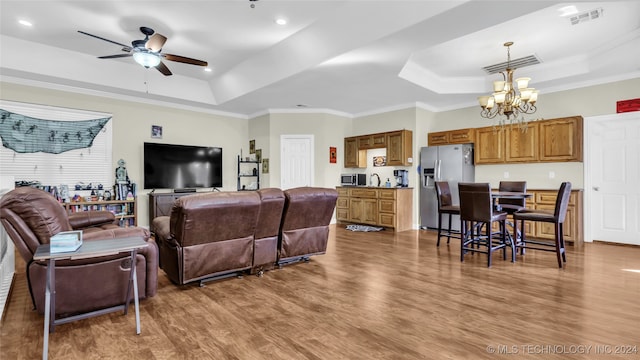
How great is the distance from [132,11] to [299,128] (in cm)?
407

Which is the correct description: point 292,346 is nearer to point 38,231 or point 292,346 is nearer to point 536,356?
point 536,356

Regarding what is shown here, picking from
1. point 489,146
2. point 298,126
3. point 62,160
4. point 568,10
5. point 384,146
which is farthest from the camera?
point 298,126

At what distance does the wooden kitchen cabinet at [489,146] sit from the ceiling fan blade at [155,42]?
5.61 m

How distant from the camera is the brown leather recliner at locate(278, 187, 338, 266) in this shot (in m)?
3.58

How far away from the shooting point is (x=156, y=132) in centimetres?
653

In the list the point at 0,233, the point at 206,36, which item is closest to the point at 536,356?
the point at 0,233

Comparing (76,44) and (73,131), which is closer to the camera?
(76,44)

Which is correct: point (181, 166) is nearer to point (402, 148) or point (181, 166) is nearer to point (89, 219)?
point (89, 219)

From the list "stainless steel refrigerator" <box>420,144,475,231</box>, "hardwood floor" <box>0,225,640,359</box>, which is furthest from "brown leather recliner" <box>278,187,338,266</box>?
"stainless steel refrigerator" <box>420,144,475,231</box>

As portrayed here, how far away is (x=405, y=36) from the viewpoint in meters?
3.64

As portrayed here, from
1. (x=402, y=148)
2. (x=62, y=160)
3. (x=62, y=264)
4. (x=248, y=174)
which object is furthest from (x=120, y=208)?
(x=402, y=148)

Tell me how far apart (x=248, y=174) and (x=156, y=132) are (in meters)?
2.20

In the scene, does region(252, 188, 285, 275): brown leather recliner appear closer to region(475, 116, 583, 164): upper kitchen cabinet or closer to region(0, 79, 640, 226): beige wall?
region(0, 79, 640, 226): beige wall

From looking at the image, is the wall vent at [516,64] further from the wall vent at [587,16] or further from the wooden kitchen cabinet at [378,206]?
the wooden kitchen cabinet at [378,206]
